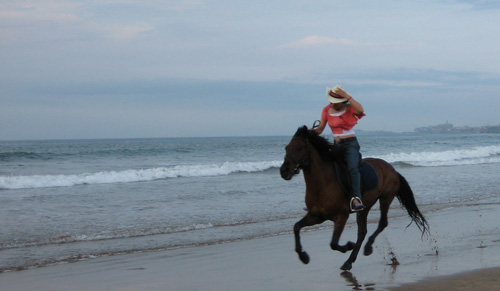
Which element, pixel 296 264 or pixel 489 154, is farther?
pixel 489 154

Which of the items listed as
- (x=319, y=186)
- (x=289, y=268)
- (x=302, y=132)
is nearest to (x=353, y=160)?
(x=319, y=186)

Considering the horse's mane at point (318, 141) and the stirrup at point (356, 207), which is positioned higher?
the horse's mane at point (318, 141)

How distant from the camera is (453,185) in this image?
64.8 feet

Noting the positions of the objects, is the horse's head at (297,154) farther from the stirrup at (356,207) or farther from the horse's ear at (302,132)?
the stirrup at (356,207)

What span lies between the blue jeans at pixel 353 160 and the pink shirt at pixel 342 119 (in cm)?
17

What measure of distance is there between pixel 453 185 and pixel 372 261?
1323cm

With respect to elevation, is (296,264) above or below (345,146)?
below

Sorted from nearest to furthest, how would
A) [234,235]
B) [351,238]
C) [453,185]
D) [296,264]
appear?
1. [296,264]
2. [351,238]
3. [234,235]
4. [453,185]

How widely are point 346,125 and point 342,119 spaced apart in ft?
0.32

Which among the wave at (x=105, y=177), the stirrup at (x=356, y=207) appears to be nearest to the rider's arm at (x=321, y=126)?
the stirrup at (x=356, y=207)

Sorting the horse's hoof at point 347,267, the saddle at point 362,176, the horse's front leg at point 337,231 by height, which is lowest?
the horse's hoof at point 347,267

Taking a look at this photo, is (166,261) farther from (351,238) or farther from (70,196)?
(70,196)

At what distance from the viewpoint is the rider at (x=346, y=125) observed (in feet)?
22.5

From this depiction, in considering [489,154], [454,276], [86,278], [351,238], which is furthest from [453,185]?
[489,154]
